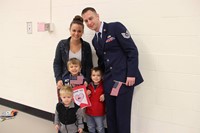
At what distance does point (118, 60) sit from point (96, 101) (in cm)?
52

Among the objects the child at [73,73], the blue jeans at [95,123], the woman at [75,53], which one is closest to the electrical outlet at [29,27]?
the woman at [75,53]

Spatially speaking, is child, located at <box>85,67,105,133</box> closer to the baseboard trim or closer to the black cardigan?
the black cardigan

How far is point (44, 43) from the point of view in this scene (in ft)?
9.23

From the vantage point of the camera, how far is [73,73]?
84.1 inches

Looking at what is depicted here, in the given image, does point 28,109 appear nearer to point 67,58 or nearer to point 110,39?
point 67,58

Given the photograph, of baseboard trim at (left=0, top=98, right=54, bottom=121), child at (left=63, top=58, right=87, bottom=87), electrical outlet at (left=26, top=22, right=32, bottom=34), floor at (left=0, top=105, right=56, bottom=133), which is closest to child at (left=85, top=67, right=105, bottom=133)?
child at (left=63, top=58, right=87, bottom=87)

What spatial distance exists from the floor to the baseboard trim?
7 cm

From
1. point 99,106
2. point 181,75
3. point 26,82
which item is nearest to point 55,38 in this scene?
point 26,82

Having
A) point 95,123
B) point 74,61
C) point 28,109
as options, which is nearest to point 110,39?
point 74,61

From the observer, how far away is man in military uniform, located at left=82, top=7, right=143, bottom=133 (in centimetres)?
187

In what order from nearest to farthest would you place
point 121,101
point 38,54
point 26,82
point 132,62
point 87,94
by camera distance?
point 132,62 → point 121,101 → point 87,94 → point 38,54 → point 26,82

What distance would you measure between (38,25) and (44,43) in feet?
0.84

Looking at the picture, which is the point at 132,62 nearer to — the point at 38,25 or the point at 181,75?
the point at 181,75

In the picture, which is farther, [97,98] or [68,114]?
[97,98]
